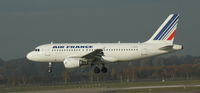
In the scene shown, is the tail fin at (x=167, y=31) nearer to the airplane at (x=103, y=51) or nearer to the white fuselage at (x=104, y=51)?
the airplane at (x=103, y=51)

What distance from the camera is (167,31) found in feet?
234

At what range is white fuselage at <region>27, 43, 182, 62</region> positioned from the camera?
6650 centimetres

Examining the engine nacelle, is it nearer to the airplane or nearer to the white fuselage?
the airplane

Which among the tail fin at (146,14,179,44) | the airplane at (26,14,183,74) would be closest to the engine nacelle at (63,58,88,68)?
the airplane at (26,14,183,74)

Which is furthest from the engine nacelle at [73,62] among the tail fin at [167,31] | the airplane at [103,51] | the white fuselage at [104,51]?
the tail fin at [167,31]

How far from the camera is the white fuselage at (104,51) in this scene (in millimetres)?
66500

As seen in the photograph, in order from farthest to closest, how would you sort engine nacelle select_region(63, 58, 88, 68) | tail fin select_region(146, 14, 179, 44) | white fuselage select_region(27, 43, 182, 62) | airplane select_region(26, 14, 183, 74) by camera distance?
tail fin select_region(146, 14, 179, 44)
white fuselage select_region(27, 43, 182, 62)
airplane select_region(26, 14, 183, 74)
engine nacelle select_region(63, 58, 88, 68)

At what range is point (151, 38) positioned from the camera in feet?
229

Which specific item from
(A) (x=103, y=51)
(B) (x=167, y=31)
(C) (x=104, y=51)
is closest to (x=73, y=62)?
(A) (x=103, y=51)

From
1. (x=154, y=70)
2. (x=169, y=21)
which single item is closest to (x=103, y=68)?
(x=169, y=21)

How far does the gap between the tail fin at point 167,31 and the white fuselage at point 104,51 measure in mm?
1954

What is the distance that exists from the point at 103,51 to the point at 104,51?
19 centimetres

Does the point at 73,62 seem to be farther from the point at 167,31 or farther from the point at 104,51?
the point at 167,31

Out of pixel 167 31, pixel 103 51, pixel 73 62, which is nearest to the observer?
pixel 73 62
